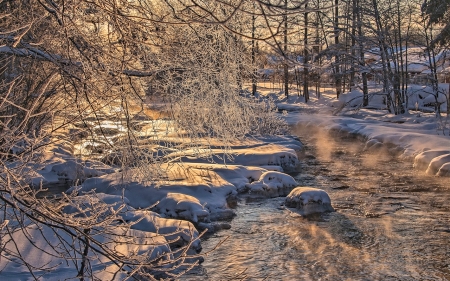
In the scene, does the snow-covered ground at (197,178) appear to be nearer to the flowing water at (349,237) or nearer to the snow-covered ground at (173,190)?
the snow-covered ground at (173,190)

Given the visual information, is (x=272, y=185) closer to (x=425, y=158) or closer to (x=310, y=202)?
(x=310, y=202)

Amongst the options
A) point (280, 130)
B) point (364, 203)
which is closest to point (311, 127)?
point (280, 130)

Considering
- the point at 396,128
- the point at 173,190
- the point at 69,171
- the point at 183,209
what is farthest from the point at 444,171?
the point at 69,171

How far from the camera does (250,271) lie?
6566mm

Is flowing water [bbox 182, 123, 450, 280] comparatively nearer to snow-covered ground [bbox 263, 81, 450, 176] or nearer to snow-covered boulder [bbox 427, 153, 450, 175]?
snow-covered boulder [bbox 427, 153, 450, 175]

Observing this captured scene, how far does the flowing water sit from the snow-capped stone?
47cm

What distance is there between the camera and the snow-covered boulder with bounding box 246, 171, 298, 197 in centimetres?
1079

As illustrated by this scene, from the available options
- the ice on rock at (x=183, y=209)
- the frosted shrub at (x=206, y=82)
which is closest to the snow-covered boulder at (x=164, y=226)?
the ice on rock at (x=183, y=209)

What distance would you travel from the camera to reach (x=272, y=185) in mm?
11000

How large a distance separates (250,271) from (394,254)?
85.6 inches

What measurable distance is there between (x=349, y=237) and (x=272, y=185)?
3395 mm

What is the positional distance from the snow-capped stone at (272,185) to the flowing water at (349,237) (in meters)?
0.47

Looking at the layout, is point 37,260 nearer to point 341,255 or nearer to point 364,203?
point 341,255

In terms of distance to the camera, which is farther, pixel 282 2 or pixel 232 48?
pixel 232 48
